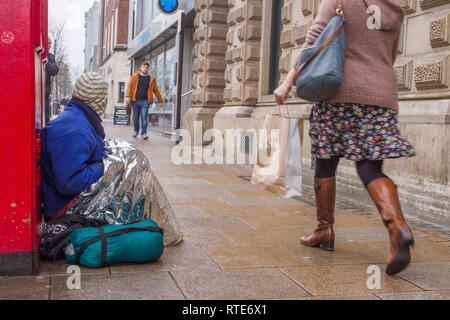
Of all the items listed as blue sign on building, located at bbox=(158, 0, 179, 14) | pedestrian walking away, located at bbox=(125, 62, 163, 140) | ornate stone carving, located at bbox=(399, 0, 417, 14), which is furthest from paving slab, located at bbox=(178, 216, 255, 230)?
blue sign on building, located at bbox=(158, 0, 179, 14)

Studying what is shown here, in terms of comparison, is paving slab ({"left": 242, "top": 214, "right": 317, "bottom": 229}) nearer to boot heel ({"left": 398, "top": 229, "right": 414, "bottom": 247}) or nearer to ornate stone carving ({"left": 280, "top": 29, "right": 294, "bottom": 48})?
boot heel ({"left": 398, "top": 229, "right": 414, "bottom": 247})

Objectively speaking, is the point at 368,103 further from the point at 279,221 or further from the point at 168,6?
the point at 168,6

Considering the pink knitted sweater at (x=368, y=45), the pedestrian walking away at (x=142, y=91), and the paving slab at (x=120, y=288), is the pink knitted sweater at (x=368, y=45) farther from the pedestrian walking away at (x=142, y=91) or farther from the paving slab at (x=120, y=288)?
the pedestrian walking away at (x=142, y=91)

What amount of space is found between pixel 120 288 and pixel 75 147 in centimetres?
83

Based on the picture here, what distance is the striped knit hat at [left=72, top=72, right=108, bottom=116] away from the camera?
3.24 m

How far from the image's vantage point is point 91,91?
324cm

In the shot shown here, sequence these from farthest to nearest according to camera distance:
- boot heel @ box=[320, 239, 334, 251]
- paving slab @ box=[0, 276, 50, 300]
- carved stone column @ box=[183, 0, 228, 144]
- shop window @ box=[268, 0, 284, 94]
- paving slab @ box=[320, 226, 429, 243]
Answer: carved stone column @ box=[183, 0, 228, 144] < shop window @ box=[268, 0, 284, 94] < paving slab @ box=[320, 226, 429, 243] < boot heel @ box=[320, 239, 334, 251] < paving slab @ box=[0, 276, 50, 300]

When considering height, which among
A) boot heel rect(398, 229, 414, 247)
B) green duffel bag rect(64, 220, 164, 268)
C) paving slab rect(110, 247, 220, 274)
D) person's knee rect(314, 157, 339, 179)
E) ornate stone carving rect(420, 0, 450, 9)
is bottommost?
paving slab rect(110, 247, 220, 274)

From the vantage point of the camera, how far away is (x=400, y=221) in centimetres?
294

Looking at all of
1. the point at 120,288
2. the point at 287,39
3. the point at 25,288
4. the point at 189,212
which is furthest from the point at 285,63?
the point at 25,288

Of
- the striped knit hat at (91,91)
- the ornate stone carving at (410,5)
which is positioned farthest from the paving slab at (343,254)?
the ornate stone carving at (410,5)

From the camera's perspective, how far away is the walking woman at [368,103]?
306 cm

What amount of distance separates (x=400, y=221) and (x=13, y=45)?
2.17 meters
